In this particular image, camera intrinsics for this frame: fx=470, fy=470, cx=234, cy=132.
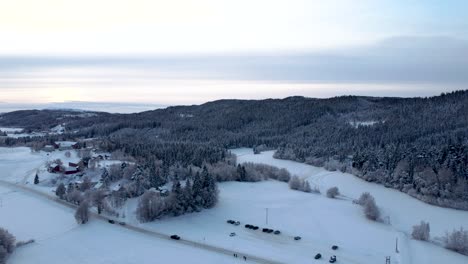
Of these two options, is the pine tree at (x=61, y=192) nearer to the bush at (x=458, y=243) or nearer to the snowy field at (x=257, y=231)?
the snowy field at (x=257, y=231)

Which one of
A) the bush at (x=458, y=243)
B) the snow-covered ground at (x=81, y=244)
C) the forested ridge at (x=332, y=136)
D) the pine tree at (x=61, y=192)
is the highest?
the forested ridge at (x=332, y=136)

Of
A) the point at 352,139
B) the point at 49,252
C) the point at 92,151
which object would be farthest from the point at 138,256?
the point at 352,139

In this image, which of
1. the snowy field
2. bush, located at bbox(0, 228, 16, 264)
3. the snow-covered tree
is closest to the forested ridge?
the snowy field

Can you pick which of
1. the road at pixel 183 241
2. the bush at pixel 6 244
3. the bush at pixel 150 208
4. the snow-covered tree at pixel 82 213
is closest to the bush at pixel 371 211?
the road at pixel 183 241

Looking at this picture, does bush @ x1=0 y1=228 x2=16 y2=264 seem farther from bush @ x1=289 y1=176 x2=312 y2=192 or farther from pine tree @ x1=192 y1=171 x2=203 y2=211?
bush @ x1=289 y1=176 x2=312 y2=192

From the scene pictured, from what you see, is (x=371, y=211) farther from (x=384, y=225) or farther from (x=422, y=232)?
(x=422, y=232)


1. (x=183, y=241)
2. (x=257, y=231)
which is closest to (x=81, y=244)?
(x=183, y=241)
